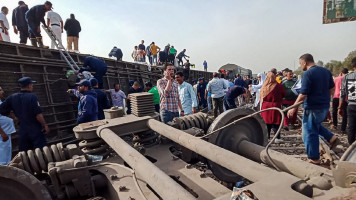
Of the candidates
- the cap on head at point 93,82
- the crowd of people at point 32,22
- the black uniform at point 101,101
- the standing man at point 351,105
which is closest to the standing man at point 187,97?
the black uniform at point 101,101

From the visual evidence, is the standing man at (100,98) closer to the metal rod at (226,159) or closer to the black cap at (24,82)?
the black cap at (24,82)

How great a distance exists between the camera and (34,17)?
288 inches

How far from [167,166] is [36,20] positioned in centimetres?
754

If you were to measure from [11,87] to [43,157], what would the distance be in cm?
442

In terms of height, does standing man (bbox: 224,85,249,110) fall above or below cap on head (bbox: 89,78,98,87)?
below

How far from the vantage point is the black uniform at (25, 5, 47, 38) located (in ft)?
23.7

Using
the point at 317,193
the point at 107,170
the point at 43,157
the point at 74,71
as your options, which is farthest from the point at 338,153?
the point at 74,71

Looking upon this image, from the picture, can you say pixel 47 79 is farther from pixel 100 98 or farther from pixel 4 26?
pixel 4 26

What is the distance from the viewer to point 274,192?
1229mm

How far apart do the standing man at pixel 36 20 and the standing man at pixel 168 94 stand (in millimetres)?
5041

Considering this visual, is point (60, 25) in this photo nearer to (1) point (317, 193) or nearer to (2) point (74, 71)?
(2) point (74, 71)

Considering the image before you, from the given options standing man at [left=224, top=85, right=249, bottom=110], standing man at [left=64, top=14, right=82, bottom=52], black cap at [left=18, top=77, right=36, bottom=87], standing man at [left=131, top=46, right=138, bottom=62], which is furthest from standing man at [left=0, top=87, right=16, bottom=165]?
standing man at [left=131, top=46, right=138, bottom=62]

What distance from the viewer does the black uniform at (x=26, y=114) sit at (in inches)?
156

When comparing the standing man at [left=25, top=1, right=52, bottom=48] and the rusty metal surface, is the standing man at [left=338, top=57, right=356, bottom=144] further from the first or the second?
the standing man at [left=25, top=1, right=52, bottom=48]
